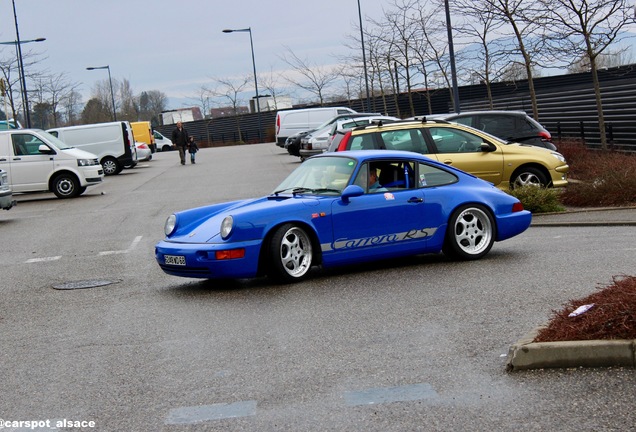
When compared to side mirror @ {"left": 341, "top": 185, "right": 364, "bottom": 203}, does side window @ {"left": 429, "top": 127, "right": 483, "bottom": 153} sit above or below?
above

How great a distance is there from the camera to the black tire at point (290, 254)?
387 inches

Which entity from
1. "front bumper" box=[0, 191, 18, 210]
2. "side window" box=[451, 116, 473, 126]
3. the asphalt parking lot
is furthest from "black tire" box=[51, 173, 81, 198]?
the asphalt parking lot

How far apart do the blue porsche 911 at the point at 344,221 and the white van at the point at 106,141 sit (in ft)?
87.6

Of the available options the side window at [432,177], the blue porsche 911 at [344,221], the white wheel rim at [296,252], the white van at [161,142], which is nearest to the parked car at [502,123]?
the blue porsche 911 at [344,221]

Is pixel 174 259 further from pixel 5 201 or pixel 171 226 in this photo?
pixel 5 201

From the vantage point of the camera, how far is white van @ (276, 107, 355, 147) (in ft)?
148

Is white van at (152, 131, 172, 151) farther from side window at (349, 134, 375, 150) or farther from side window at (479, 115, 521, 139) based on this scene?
side window at (349, 134, 375, 150)

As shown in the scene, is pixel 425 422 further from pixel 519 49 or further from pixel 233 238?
pixel 519 49

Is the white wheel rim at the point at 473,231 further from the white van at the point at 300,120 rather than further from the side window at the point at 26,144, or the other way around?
the white van at the point at 300,120

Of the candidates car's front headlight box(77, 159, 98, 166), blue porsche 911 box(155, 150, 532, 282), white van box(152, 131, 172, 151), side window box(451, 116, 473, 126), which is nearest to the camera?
blue porsche 911 box(155, 150, 532, 282)

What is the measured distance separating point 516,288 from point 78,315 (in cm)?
405

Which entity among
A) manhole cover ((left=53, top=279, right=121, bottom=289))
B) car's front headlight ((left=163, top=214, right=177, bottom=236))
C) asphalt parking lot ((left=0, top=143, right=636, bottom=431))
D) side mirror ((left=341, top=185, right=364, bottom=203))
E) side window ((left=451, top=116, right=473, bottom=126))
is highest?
side window ((left=451, top=116, right=473, bottom=126))

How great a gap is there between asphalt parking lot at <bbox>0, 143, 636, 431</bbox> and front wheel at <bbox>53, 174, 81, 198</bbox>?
13.0m

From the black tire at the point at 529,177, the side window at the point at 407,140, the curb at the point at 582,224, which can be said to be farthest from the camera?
the black tire at the point at 529,177
